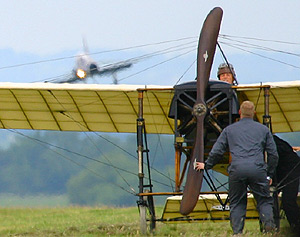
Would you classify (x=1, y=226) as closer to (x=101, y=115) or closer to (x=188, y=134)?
(x=101, y=115)

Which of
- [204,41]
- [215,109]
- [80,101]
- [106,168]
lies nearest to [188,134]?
[215,109]

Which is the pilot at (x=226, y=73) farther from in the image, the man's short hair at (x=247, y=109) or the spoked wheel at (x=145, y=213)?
the man's short hair at (x=247, y=109)

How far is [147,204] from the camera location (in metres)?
12.8

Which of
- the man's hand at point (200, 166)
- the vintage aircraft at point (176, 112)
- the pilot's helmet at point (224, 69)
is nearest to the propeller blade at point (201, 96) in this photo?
the vintage aircraft at point (176, 112)

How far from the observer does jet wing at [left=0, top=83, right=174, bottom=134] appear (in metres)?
14.0

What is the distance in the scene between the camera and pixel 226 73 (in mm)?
13977

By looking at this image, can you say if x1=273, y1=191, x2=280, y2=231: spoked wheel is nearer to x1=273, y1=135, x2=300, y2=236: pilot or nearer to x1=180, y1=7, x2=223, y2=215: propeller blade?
x1=273, y1=135, x2=300, y2=236: pilot

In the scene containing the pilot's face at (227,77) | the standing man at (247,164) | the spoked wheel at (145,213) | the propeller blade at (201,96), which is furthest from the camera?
the pilot's face at (227,77)

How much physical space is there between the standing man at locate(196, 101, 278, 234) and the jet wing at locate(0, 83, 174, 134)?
9.03 ft

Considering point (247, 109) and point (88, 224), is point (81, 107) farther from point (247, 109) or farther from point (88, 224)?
point (247, 109)

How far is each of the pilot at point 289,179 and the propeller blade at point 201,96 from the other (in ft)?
3.33

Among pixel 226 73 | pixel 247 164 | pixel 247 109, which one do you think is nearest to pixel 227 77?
pixel 226 73

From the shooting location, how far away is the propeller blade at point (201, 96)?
11.6m

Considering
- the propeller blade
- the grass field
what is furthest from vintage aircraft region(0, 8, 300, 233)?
the grass field
